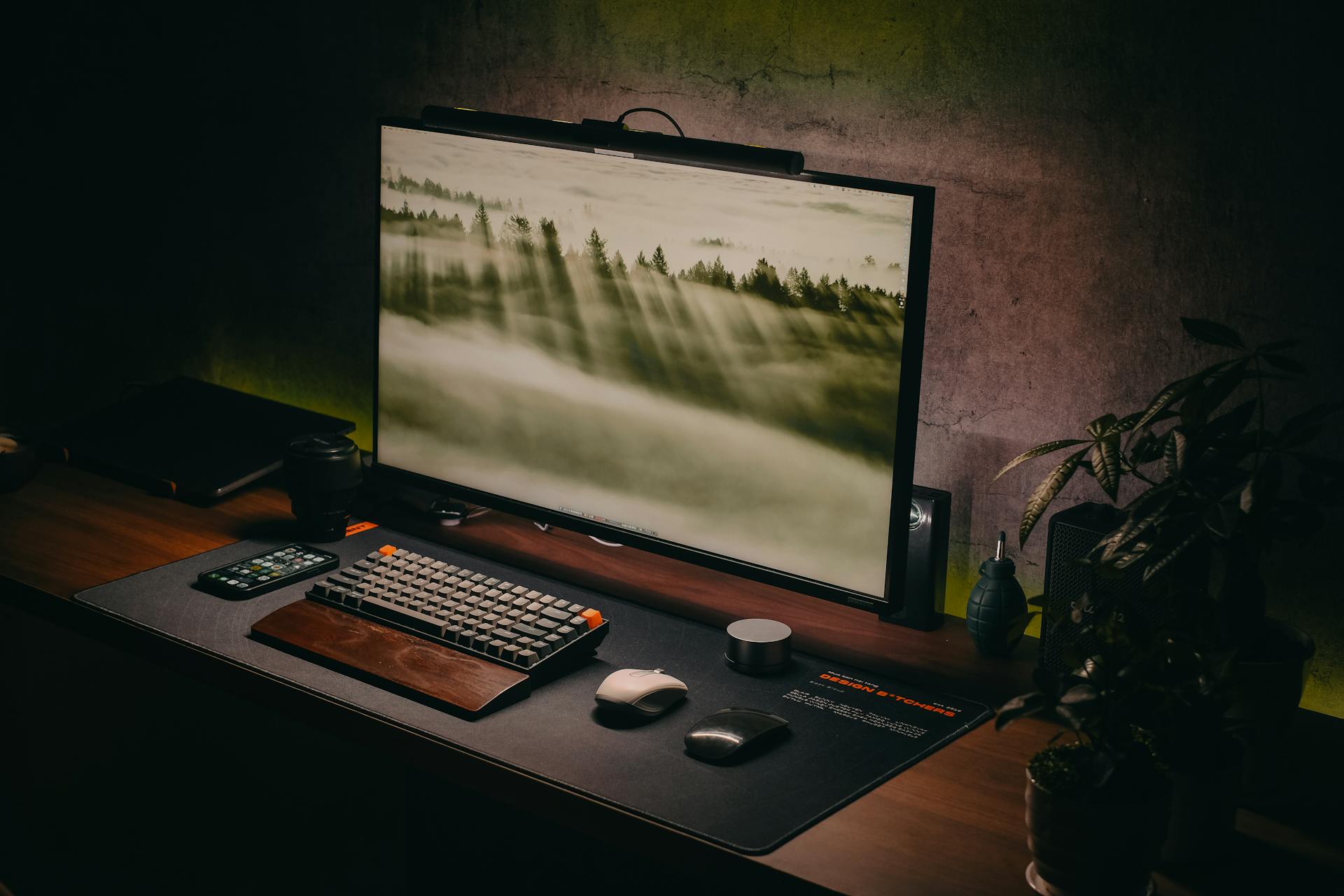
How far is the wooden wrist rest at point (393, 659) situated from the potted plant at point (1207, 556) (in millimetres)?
556

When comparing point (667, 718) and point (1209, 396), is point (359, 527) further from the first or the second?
point (1209, 396)

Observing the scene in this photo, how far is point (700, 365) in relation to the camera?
5.19 ft

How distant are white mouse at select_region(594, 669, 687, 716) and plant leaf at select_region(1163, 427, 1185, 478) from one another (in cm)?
53

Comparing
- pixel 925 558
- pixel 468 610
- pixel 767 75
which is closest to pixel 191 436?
pixel 468 610

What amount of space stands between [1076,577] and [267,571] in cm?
97

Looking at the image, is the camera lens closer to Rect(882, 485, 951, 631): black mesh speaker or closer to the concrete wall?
the concrete wall

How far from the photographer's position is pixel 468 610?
154 centimetres

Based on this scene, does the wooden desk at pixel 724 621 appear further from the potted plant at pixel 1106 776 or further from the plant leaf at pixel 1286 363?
the plant leaf at pixel 1286 363

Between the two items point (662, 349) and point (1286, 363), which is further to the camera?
point (662, 349)

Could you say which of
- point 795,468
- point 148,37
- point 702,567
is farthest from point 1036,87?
point 148,37

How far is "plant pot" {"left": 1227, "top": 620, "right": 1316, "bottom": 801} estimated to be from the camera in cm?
122

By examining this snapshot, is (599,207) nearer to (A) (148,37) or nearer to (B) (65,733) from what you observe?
(A) (148,37)

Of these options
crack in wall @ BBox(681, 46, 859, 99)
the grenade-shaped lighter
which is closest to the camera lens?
crack in wall @ BBox(681, 46, 859, 99)

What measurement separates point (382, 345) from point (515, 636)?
0.59m
